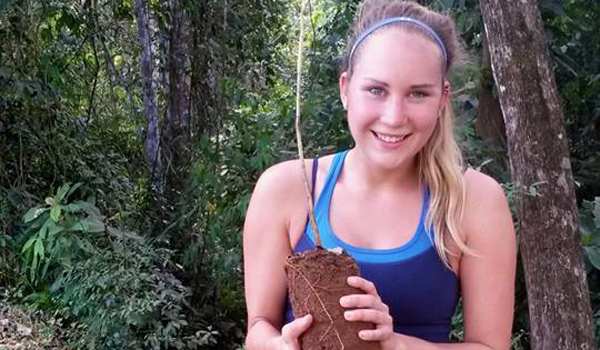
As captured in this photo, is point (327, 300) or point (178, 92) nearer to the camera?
point (327, 300)

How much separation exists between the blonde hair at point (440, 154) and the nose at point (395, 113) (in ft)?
0.49

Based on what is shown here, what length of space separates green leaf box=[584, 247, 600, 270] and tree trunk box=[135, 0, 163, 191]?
10.9 ft

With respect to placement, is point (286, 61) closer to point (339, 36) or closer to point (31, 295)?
point (339, 36)

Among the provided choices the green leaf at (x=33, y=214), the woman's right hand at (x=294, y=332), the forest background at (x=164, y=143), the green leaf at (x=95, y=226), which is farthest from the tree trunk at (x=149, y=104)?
the woman's right hand at (x=294, y=332)

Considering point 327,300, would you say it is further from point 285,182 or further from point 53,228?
point 53,228

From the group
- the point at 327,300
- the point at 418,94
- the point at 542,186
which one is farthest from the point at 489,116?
the point at 327,300

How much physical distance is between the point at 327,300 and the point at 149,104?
5.37 m

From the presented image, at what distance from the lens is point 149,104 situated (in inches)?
265

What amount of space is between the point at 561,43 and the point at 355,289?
411 centimetres

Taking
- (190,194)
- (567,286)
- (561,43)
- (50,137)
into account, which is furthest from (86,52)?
(567,286)

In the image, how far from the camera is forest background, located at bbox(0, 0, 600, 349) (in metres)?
4.88

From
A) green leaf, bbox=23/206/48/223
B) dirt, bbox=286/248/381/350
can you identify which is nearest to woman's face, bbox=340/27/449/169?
dirt, bbox=286/248/381/350

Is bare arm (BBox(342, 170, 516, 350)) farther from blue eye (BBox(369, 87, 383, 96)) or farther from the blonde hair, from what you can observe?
blue eye (BBox(369, 87, 383, 96))

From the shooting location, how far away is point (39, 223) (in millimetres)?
4738
